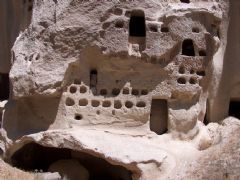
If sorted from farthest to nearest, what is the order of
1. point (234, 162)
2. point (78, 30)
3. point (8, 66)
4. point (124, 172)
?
1. point (8, 66)
2. point (124, 172)
3. point (78, 30)
4. point (234, 162)

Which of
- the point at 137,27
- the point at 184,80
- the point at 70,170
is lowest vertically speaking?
the point at 70,170

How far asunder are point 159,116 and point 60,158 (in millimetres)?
3108

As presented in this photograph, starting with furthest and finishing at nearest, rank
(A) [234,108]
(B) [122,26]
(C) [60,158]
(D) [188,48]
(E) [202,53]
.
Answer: (A) [234,108] < (C) [60,158] < (D) [188,48] < (E) [202,53] < (B) [122,26]

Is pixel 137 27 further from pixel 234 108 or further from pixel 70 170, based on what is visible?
pixel 70 170

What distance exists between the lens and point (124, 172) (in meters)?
12.9

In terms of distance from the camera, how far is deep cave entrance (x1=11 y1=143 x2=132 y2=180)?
42.7 ft

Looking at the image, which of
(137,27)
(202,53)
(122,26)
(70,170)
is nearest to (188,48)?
(202,53)

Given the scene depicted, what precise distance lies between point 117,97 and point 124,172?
6.87 ft

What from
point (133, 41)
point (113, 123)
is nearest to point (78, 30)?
point (133, 41)

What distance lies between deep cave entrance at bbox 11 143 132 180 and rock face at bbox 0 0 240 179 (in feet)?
1.67

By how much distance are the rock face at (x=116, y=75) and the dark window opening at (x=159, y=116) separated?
3 cm

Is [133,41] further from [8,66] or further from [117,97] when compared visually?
[8,66]

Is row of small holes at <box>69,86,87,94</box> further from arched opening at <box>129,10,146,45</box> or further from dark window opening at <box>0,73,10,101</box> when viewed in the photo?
dark window opening at <box>0,73,10,101</box>

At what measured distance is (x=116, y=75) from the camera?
12.3m
